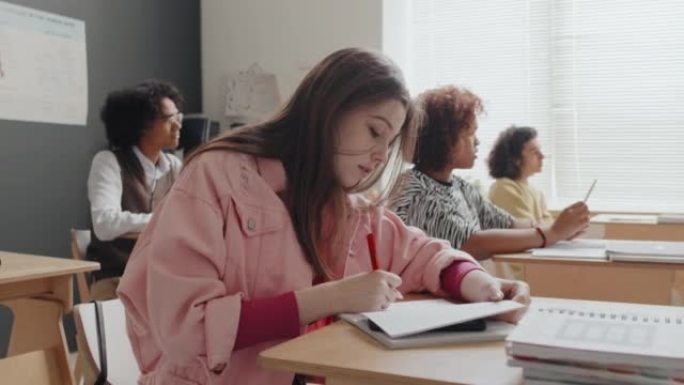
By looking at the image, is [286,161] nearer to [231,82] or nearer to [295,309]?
[295,309]

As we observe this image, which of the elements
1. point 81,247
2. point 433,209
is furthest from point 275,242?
point 81,247

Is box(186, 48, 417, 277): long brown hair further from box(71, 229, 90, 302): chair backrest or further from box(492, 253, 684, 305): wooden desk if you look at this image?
box(492, 253, 684, 305): wooden desk

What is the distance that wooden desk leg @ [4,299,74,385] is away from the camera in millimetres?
2129

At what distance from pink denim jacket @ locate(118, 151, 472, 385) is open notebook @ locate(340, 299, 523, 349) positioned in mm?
161

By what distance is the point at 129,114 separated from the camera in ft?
10.3

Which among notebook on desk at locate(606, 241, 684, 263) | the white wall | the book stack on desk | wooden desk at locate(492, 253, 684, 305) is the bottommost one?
wooden desk at locate(492, 253, 684, 305)

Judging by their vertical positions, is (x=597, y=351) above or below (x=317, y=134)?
below

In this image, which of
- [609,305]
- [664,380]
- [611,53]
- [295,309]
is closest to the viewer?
[664,380]

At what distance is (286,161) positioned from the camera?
119 cm

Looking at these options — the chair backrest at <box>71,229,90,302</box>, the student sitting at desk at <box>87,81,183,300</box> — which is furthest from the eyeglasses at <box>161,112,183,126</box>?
the chair backrest at <box>71,229,90,302</box>

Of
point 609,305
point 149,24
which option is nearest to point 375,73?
point 609,305

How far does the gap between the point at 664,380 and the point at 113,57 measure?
3518 mm

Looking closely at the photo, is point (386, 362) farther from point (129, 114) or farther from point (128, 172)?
point (129, 114)

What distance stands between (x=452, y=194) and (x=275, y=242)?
1218mm
